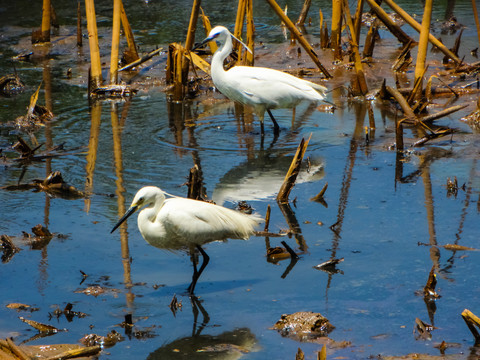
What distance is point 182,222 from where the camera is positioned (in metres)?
5.62

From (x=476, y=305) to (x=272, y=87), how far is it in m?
5.03

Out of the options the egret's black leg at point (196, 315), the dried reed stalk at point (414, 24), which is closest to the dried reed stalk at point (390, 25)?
the dried reed stalk at point (414, 24)

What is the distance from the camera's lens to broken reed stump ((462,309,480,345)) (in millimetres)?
4535

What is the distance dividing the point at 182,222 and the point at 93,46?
6.66 m

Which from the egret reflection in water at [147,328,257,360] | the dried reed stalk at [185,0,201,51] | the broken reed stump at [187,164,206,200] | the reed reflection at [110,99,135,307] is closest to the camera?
the egret reflection in water at [147,328,257,360]

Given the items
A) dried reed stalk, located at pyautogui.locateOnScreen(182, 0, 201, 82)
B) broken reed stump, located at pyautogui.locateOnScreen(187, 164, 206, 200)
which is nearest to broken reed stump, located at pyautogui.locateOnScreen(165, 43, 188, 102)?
dried reed stalk, located at pyautogui.locateOnScreen(182, 0, 201, 82)

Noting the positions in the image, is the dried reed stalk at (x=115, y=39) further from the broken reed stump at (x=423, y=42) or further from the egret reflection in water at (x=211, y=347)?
the egret reflection in water at (x=211, y=347)

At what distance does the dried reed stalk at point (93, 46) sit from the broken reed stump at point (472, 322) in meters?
8.37

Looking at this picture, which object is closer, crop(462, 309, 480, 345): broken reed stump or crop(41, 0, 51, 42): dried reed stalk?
crop(462, 309, 480, 345): broken reed stump

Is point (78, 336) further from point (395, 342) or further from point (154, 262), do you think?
point (395, 342)

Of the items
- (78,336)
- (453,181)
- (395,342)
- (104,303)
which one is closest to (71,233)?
(104,303)

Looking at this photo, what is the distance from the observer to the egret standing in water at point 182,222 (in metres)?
5.60

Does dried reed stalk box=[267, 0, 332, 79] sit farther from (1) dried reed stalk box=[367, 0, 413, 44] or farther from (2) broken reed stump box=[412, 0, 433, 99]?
(2) broken reed stump box=[412, 0, 433, 99]

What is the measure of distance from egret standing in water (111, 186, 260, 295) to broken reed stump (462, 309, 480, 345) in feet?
6.35
